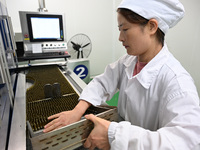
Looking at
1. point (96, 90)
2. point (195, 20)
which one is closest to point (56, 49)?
point (96, 90)

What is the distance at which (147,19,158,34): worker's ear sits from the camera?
627 millimetres

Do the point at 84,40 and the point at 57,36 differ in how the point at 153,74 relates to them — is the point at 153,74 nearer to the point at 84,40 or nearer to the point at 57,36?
the point at 57,36

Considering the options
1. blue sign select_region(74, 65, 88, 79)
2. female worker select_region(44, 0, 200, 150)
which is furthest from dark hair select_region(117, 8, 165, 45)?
blue sign select_region(74, 65, 88, 79)

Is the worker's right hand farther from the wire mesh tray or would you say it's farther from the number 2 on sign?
the number 2 on sign

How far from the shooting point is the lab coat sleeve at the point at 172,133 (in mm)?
439

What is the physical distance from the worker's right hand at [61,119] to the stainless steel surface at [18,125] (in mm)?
98

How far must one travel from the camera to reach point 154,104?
679mm

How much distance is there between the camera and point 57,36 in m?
1.73

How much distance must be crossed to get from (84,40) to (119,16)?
75.9 inches

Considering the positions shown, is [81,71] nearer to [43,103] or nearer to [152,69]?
[43,103]

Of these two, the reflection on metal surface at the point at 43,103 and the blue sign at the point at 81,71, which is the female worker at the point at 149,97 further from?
the blue sign at the point at 81,71

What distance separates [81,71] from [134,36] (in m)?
1.61

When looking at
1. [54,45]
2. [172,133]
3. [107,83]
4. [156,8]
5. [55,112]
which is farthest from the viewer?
Result: [54,45]

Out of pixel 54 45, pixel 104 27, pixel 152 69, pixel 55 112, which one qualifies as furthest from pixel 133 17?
pixel 104 27
